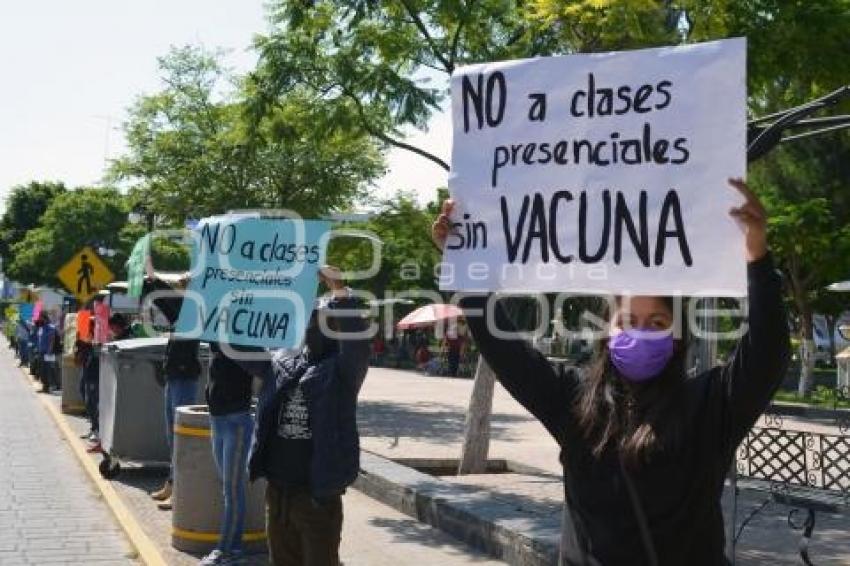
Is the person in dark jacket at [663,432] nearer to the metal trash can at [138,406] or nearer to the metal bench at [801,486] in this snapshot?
the metal bench at [801,486]

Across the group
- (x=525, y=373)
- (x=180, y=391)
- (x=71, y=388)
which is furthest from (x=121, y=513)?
(x=71, y=388)

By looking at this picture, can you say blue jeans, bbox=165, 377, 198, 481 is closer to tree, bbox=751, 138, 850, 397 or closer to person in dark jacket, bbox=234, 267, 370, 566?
person in dark jacket, bbox=234, 267, 370, 566

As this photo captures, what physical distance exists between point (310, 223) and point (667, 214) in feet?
11.5

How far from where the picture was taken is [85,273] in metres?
19.3

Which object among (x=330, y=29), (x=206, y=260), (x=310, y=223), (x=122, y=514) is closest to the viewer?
(x=310, y=223)

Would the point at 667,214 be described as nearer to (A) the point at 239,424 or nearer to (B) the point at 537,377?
(B) the point at 537,377

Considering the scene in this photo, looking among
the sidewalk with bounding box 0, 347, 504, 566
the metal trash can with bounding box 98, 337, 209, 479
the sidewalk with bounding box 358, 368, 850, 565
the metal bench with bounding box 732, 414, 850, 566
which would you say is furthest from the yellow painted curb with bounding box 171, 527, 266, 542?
the metal bench with bounding box 732, 414, 850, 566

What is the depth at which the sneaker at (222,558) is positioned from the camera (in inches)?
277

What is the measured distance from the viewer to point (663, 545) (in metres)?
2.69

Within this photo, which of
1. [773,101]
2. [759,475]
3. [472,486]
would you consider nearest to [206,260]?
[472,486]

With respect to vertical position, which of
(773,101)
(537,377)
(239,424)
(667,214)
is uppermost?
(773,101)

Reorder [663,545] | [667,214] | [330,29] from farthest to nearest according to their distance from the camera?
[330,29] < [667,214] < [663,545]

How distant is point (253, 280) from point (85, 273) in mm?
13644

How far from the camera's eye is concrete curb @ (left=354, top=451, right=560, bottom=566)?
7.13 meters
